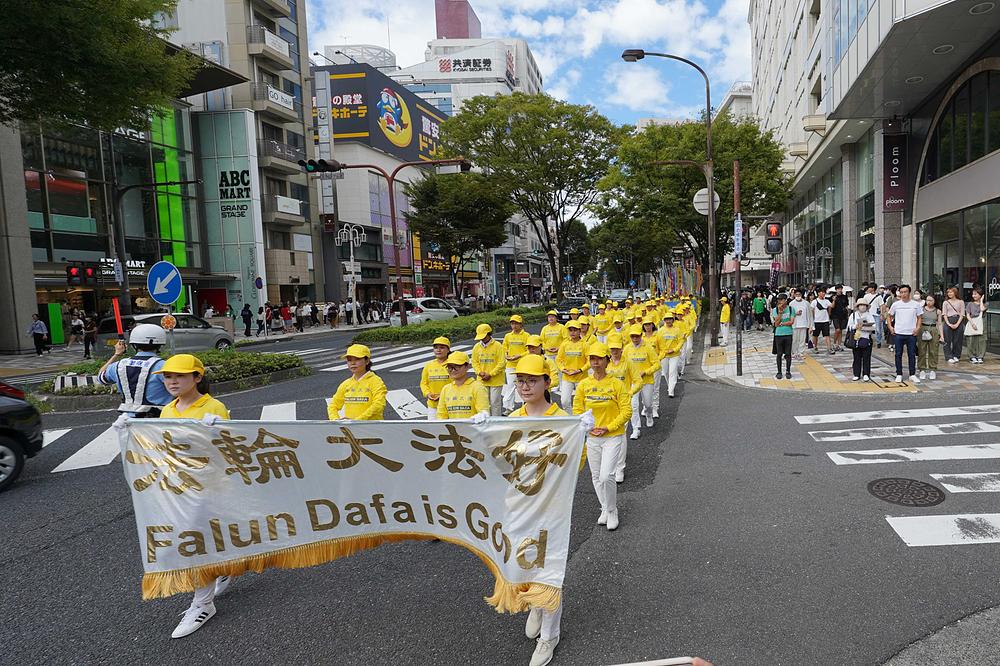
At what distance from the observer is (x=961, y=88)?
663 inches

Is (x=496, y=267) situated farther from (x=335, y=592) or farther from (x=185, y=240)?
(x=335, y=592)

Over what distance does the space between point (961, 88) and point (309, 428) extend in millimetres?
20681

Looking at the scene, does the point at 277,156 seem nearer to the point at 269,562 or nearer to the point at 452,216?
the point at 452,216

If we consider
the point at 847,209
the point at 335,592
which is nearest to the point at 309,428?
the point at 335,592

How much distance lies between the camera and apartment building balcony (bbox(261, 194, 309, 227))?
38594mm

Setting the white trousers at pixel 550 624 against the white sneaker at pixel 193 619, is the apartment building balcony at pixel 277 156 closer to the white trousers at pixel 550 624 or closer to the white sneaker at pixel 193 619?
the white sneaker at pixel 193 619

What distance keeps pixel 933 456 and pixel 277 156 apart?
3951 cm

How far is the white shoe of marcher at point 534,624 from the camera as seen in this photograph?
12.0 feet

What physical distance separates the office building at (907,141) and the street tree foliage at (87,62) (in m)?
17.3

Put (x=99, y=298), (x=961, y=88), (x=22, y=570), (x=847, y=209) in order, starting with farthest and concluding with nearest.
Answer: (x=99, y=298) → (x=847, y=209) → (x=961, y=88) → (x=22, y=570)

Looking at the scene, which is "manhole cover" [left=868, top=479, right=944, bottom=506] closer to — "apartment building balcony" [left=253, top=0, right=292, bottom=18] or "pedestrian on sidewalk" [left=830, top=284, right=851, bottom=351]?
"pedestrian on sidewalk" [left=830, top=284, right=851, bottom=351]

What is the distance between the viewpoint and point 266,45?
3769cm

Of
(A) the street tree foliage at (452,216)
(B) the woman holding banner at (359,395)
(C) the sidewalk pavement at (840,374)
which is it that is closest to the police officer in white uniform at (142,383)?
(B) the woman holding banner at (359,395)

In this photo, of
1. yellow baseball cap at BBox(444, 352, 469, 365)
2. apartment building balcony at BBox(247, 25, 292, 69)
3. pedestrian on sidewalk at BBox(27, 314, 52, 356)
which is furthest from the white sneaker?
apartment building balcony at BBox(247, 25, 292, 69)
